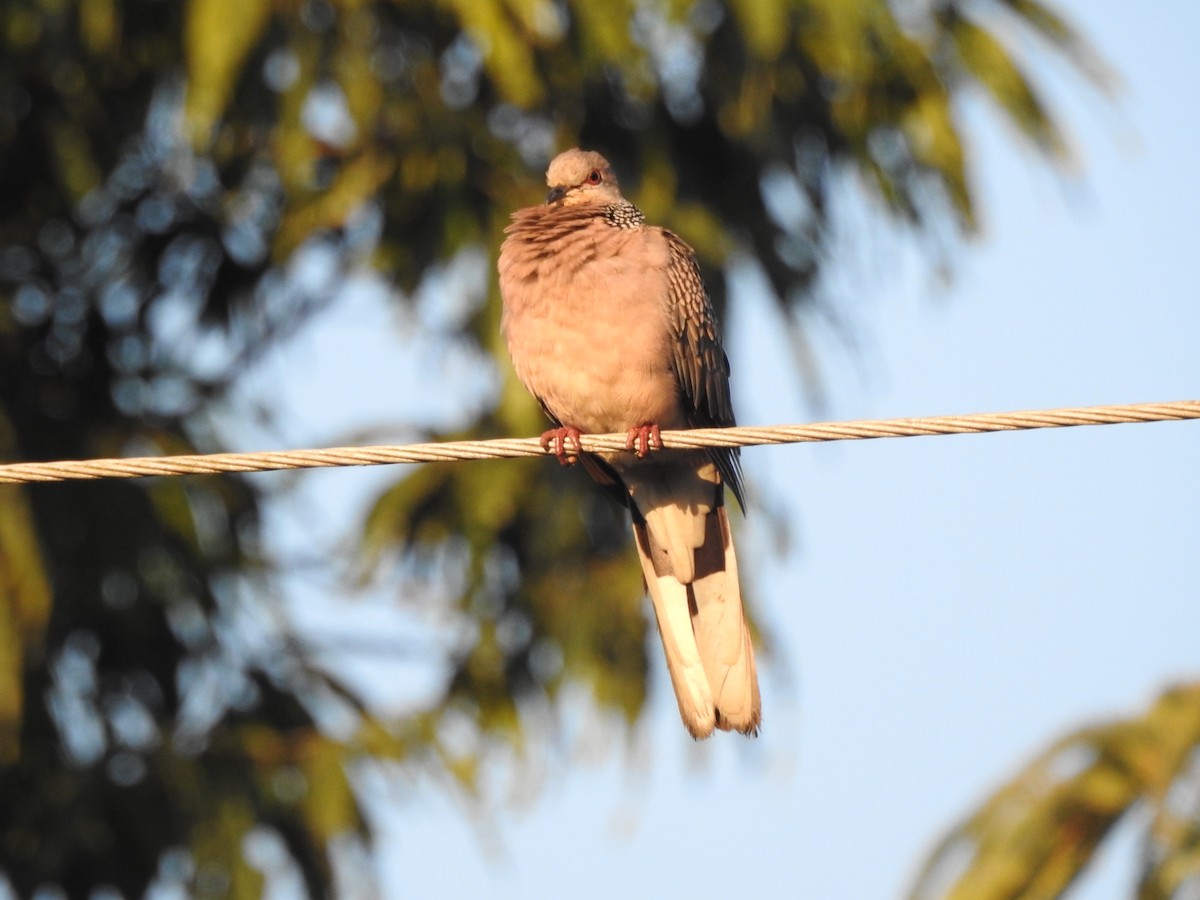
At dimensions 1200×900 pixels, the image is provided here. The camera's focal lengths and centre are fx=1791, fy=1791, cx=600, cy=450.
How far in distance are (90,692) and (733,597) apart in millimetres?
3300

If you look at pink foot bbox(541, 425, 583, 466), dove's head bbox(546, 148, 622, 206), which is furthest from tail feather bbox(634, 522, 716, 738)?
dove's head bbox(546, 148, 622, 206)

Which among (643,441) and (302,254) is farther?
(302,254)

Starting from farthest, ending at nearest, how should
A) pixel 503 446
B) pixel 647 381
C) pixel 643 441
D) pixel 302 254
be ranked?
pixel 302 254 → pixel 647 381 → pixel 643 441 → pixel 503 446

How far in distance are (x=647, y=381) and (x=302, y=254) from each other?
286cm

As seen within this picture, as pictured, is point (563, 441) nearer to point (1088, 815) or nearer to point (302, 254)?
point (1088, 815)

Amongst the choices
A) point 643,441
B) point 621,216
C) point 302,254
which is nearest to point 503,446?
point 643,441

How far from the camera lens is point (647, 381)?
492 centimetres

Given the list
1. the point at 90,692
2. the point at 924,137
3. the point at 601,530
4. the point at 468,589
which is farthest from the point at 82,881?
the point at 924,137

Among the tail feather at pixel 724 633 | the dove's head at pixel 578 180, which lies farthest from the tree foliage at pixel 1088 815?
the dove's head at pixel 578 180

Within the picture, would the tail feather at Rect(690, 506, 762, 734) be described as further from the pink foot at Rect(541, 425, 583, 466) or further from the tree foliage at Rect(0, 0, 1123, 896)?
the tree foliage at Rect(0, 0, 1123, 896)

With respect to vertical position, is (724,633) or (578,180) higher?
(578,180)

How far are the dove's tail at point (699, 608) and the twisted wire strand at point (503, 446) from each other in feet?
3.60

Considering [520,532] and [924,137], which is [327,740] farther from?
[924,137]

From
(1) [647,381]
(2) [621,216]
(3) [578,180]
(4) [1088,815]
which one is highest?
(3) [578,180]
